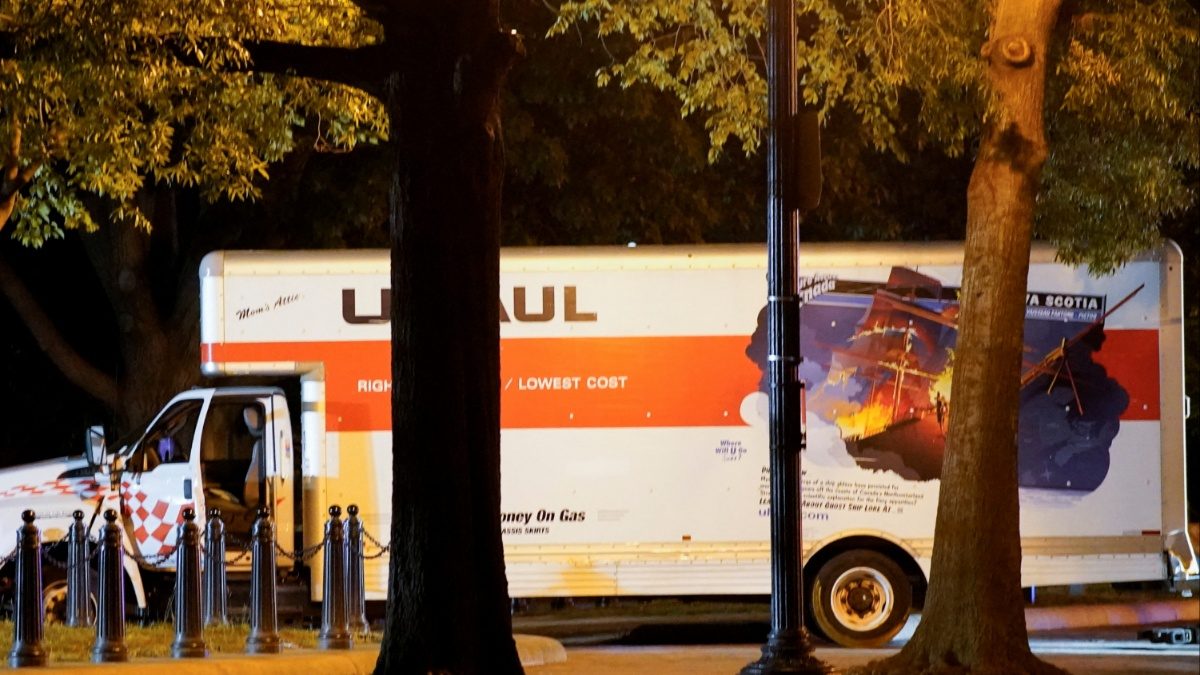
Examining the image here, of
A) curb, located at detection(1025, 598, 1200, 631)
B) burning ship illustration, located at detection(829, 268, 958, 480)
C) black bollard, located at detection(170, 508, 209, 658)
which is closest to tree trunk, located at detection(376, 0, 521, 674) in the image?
black bollard, located at detection(170, 508, 209, 658)

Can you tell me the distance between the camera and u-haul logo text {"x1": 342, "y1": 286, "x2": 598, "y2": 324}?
1548 centimetres

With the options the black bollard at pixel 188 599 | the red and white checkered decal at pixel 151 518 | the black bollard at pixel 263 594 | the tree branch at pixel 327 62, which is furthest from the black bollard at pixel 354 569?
the tree branch at pixel 327 62

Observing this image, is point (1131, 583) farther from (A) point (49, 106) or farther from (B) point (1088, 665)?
(A) point (49, 106)

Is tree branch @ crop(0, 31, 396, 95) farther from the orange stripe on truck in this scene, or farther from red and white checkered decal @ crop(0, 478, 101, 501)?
red and white checkered decal @ crop(0, 478, 101, 501)

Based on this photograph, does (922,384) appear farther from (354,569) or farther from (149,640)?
(149,640)

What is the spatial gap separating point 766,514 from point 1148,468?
3.41m

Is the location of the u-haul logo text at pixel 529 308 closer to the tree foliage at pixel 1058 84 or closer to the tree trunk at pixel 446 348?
the tree foliage at pixel 1058 84

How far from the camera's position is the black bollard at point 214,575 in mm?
13391

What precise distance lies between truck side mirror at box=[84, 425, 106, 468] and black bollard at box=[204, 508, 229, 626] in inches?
66.8

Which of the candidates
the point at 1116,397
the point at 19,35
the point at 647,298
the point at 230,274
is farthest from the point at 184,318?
the point at 1116,397

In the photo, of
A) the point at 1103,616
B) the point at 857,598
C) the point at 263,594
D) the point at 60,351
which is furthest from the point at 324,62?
the point at 60,351

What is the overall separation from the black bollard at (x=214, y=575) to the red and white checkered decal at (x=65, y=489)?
1.55m

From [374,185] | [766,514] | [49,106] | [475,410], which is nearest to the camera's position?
[475,410]

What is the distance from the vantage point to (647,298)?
1550cm
